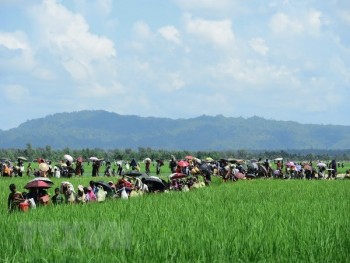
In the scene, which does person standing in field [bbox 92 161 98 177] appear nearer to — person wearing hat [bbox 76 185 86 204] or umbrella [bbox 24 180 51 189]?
umbrella [bbox 24 180 51 189]

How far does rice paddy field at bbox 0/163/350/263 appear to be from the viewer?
7.79 m

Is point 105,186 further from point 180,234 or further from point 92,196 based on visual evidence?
point 180,234

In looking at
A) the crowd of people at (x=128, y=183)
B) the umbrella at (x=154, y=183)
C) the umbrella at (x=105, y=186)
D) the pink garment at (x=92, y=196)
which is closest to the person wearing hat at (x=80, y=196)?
the crowd of people at (x=128, y=183)

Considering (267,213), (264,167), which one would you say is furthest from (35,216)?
(264,167)

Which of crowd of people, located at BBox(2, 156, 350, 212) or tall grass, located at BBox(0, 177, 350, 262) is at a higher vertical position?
crowd of people, located at BBox(2, 156, 350, 212)

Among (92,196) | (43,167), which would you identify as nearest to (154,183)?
(92,196)

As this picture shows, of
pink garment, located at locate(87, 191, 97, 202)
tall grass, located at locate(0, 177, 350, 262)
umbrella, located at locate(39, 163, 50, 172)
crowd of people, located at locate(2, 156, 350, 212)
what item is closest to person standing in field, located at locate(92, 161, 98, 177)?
crowd of people, located at locate(2, 156, 350, 212)

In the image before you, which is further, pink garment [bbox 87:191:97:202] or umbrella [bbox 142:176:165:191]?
umbrella [bbox 142:176:165:191]

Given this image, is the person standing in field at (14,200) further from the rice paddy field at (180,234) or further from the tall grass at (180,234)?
the tall grass at (180,234)

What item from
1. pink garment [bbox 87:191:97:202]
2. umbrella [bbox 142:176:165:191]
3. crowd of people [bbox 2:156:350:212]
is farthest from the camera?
umbrella [bbox 142:176:165:191]

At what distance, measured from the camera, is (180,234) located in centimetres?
930

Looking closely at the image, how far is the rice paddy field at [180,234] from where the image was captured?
7793 millimetres

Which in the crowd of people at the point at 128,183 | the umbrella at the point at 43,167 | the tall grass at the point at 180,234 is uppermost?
the umbrella at the point at 43,167

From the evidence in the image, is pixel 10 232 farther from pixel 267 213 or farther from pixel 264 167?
pixel 264 167
